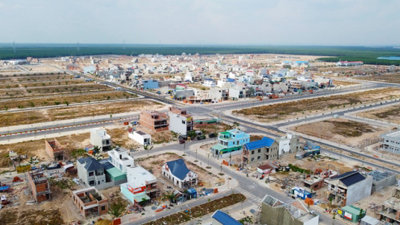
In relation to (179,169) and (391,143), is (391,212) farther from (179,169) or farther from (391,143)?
(391,143)

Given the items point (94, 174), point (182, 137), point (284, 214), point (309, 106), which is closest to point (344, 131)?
point (309, 106)

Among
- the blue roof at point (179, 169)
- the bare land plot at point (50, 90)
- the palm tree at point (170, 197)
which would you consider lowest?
the palm tree at point (170, 197)

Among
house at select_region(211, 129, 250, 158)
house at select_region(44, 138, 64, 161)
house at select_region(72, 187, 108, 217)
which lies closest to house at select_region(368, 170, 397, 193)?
house at select_region(211, 129, 250, 158)

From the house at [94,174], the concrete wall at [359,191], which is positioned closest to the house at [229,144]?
the house at [94,174]

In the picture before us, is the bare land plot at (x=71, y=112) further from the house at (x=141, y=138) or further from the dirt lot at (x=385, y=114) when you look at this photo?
the dirt lot at (x=385, y=114)

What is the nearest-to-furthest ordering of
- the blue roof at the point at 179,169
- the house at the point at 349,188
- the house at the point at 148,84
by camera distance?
the house at the point at 349,188 < the blue roof at the point at 179,169 < the house at the point at 148,84

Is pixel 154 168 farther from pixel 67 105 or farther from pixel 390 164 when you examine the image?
pixel 67 105

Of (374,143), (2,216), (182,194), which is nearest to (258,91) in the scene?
(374,143)
